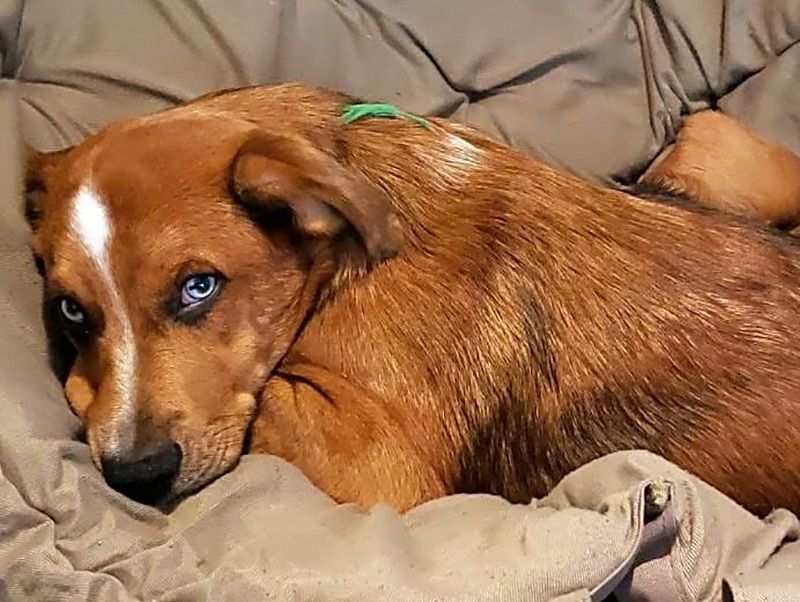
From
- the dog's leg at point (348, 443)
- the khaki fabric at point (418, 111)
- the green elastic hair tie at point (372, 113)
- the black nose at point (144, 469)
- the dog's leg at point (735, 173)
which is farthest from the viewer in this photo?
the dog's leg at point (735, 173)

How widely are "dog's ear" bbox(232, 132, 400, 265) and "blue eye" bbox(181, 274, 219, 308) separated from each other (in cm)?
11

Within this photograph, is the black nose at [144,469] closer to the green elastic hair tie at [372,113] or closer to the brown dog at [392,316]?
the brown dog at [392,316]

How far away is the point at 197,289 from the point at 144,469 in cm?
24

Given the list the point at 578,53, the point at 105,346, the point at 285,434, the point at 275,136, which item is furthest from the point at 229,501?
the point at 578,53

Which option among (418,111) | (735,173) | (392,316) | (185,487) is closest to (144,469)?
(185,487)

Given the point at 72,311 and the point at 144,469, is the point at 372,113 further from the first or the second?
the point at 144,469

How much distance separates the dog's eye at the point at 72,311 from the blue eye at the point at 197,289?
135 mm

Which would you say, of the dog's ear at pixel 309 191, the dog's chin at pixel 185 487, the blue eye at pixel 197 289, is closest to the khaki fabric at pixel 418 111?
the dog's chin at pixel 185 487

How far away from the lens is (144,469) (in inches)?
62.3

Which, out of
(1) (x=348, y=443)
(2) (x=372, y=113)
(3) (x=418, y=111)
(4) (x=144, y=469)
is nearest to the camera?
(4) (x=144, y=469)

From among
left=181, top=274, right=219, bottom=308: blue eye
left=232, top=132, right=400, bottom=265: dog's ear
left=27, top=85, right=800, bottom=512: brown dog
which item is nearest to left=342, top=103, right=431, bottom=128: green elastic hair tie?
left=27, top=85, right=800, bottom=512: brown dog

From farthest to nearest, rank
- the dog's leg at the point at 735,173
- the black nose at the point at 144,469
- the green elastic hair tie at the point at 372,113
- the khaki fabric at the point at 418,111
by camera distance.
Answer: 1. the dog's leg at the point at 735,173
2. the green elastic hair tie at the point at 372,113
3. the black nose at the point at 144,469
4. the khaki fabric at the point at 418,111

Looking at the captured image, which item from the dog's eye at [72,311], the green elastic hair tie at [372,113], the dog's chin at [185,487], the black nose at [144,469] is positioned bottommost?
the dog's chin at [185,487]

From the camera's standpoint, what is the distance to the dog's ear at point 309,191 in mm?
1627
